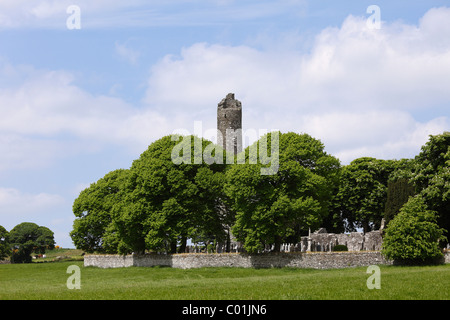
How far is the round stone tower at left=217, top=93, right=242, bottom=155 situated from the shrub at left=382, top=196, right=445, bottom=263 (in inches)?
1712

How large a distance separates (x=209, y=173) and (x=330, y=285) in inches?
1324

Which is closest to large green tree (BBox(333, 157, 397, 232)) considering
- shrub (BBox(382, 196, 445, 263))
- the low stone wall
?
the low stone wall

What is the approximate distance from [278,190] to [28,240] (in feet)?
279

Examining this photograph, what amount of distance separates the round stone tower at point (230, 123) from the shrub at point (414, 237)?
143ft

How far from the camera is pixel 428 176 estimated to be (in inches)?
1748

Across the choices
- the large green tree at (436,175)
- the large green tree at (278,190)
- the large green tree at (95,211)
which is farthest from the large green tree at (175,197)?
the large green tree at (436,175)

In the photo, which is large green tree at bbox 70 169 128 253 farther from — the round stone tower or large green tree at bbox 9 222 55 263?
large green tree at bbox 9 222 55 263

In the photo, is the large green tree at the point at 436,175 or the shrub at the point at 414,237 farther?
the large green tree at the point at 436,175

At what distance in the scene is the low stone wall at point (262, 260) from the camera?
46.0 m

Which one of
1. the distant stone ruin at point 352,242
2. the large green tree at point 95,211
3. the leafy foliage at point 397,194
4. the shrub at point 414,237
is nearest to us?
the shrub at point 414,237

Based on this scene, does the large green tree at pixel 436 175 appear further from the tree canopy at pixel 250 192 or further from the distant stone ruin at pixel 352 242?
the distant stone ruin at pixel 352 242

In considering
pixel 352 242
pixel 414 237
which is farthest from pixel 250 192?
pixel 414 237

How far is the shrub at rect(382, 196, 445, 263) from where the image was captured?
41.1 meters

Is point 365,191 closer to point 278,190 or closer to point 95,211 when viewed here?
point 278,190
